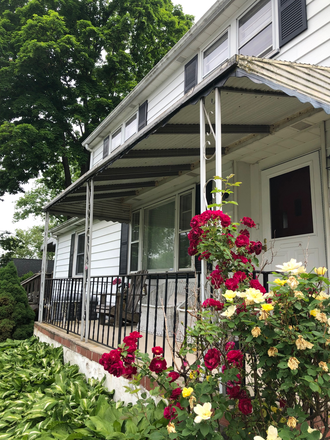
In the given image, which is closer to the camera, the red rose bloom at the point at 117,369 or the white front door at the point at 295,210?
the red rose bloom at the point at 117,369

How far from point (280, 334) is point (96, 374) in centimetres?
282

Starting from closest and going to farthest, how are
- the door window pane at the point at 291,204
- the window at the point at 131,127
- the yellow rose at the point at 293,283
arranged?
the yellow rose at the point at 293,283 < the door window pane at the point at 291,204 < the window at the point at 131,127

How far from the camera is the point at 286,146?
4.41 metres

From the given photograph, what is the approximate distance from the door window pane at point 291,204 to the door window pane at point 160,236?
89.0 inches

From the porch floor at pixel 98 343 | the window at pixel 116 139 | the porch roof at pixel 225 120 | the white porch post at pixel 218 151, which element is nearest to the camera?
the porch roof at pixel 225 120

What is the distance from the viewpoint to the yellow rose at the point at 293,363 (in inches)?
58.4

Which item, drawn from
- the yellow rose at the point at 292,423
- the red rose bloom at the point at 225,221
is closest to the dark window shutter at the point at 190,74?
the red rose bloom at the point at 225,221

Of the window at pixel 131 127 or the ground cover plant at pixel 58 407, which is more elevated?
the window at pixel 131 127

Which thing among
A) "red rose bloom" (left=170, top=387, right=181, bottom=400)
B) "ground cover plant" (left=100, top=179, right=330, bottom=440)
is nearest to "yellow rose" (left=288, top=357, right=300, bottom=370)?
"ground cover plant" (left=100, top=179, right=330, bottom=440)

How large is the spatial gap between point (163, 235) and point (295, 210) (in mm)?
2956

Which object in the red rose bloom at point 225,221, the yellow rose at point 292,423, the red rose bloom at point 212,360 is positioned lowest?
the yellow rose at point 292,423

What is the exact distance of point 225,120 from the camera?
3.65 metres

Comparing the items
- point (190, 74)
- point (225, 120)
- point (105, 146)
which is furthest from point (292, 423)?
point (105, 146)

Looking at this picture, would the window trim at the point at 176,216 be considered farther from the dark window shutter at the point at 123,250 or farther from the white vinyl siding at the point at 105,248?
the white vinyl siding at the point at 105,248
